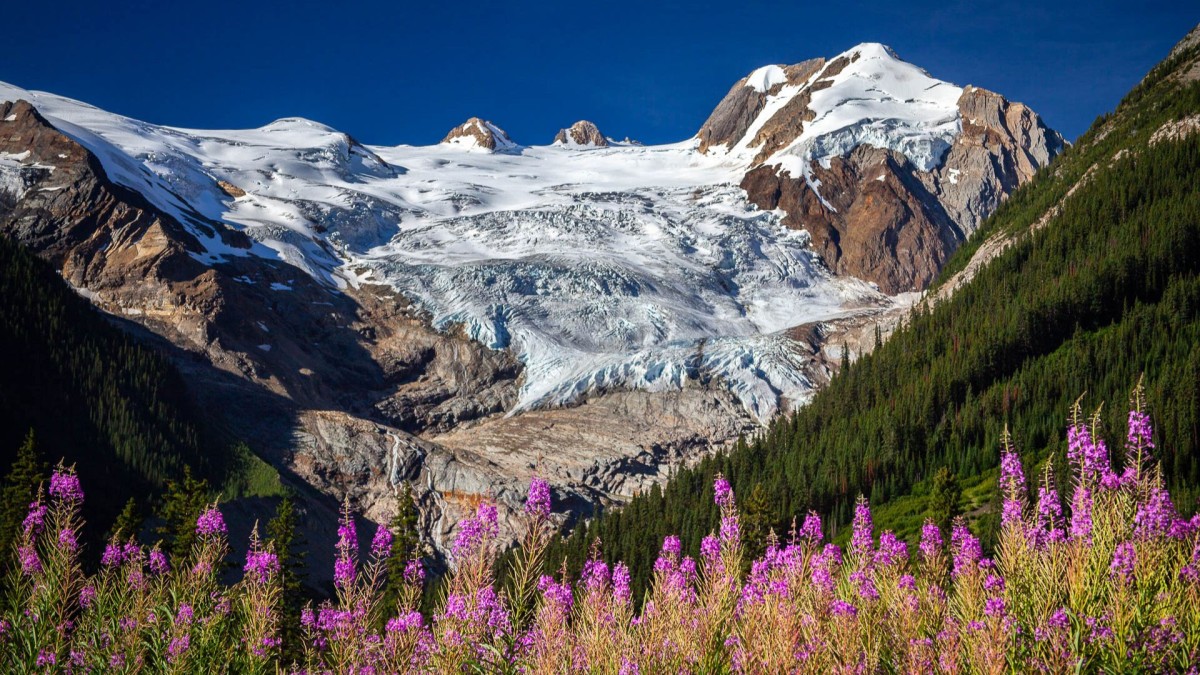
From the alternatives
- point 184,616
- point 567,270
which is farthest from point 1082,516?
point 567,270

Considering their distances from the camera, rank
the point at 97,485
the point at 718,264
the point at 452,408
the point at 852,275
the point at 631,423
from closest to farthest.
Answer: the point at 97,485, the point at 631,423, the point at 452,408, the point at 718,264, the point at 852,275

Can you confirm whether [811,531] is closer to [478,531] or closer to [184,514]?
[478,531]

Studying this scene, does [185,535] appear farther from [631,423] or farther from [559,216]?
[559,216]

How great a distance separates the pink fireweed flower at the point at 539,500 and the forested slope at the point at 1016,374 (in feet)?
141

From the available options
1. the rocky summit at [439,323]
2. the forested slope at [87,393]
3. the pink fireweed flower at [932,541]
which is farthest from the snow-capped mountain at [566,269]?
the pink fireweed flower at [932,541]

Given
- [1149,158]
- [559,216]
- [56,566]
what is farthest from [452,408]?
[56,566]

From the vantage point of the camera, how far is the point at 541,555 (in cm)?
1216

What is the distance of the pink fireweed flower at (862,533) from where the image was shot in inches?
551

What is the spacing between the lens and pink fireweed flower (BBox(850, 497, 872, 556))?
14.0 m

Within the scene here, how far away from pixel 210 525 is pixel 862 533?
1029cm

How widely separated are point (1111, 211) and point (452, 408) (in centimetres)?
8420

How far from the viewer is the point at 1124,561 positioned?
11.0 m

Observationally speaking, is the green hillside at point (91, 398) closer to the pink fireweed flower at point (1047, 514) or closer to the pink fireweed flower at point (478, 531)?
the pink fireweed flower at point (478, 531)

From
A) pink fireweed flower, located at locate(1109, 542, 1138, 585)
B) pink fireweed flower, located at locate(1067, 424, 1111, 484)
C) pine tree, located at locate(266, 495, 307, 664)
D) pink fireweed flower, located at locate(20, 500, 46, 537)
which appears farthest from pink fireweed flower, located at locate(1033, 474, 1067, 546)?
pine tree, located at locate(266, 495, 307, 664)
